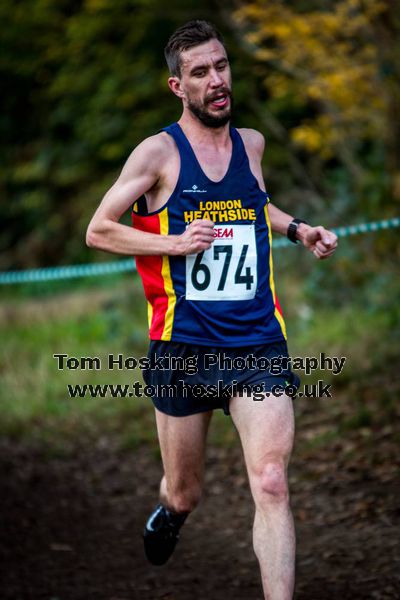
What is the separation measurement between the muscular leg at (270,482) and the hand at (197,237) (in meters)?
0.63

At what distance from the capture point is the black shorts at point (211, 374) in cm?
369

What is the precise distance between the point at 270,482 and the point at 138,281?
10.2 m

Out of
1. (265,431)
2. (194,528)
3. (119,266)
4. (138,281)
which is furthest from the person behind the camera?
(138,281)

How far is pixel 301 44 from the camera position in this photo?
8992mm

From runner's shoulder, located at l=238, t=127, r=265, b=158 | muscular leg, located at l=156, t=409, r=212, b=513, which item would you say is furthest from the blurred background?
runner's shoulder, located at l=238, t=127, r=265, b=158

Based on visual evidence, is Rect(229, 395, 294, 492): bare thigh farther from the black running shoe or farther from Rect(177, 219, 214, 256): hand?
the black running shoe

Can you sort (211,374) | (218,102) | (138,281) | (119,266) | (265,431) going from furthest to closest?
(138,281) < (119,266) < (218,102) < (211,374) < (265,431)

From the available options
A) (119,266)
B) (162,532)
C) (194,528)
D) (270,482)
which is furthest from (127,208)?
(119,266)

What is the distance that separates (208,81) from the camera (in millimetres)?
3805

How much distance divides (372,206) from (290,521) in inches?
247

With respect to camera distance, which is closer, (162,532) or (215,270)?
(215,270)

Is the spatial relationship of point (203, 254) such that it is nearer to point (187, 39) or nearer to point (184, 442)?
point (184, 442)

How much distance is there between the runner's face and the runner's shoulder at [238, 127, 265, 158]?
20cm

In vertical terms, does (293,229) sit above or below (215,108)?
below
